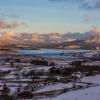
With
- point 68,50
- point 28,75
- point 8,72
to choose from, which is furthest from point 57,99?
point 68,50

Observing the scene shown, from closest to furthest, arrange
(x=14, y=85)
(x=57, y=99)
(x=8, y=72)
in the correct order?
1. (x=57, y=99)
2. (x=14, y=85)
3. (x=8, y=72)

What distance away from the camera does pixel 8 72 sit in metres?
70.8

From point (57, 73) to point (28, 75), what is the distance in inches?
202

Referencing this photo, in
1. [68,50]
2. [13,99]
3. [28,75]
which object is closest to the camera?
[13,99]

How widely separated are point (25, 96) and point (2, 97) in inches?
116

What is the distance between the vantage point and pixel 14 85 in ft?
170

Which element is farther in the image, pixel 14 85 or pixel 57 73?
pixel 57 73

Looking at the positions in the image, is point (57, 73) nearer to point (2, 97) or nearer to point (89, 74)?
point (89, 74)

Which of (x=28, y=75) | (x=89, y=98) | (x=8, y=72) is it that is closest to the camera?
(x=89, y=98)

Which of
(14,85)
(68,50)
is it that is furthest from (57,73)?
(68,50)

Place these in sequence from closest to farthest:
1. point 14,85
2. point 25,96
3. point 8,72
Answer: point 25,96
point 14,85
point 8,72

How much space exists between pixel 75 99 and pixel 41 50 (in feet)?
545

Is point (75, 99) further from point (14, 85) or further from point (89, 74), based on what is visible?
point (89, 74)

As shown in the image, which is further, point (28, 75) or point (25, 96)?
point (28, 75)
